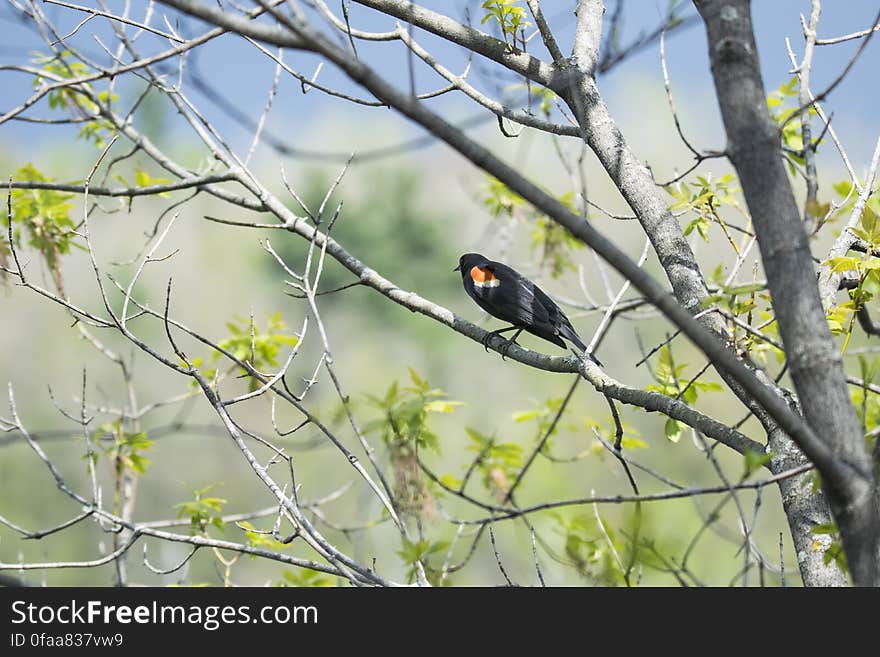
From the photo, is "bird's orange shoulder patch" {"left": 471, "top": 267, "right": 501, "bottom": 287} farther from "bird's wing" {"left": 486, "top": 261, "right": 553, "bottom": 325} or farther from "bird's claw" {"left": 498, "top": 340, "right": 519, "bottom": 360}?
"bird's claw" {"left": 498, "top": 340, "right": 519, "bottom": 360}

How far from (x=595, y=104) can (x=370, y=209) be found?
32516 millimetres

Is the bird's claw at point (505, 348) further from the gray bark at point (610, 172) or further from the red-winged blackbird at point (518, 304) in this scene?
the gray bark at point (610, 172)

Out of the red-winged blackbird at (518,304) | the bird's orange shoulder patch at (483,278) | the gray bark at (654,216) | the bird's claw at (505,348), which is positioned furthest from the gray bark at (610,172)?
the bird's orange shoulder patch at (483,278)

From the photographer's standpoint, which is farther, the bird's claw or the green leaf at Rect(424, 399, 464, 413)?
the bird's claw

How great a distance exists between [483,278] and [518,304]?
0.45 m

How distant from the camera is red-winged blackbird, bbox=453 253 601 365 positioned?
13.8 feet

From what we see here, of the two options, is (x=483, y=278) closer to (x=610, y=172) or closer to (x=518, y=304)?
(x=518, y=304)

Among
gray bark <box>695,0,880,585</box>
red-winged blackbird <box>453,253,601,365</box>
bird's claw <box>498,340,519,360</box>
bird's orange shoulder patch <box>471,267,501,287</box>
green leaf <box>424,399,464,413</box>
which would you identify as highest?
bird's orange shoulder patch <box>471,267,501,287</box>

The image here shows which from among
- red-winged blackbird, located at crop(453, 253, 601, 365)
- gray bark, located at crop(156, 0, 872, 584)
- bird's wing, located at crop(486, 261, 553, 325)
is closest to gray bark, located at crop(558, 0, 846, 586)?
gray bark, located at crop(156, 0, 872, 584)

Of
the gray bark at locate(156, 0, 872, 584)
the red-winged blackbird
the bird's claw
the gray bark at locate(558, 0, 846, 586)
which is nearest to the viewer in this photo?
the gray bark at locate(156, 0, 872, 584)

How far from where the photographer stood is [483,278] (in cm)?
468

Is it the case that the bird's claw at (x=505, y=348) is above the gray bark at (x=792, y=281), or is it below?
above

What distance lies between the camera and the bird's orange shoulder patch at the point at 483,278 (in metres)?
4.57
